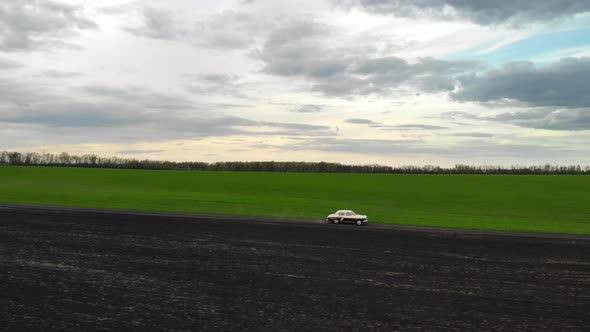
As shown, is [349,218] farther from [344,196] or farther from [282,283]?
[344,196]

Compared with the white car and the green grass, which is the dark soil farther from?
the green grass

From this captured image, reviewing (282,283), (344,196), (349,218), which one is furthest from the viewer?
(344,196)

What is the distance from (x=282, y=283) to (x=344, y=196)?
5720 cm

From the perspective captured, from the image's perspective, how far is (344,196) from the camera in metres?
70.1

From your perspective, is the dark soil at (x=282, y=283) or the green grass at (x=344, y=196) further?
the green grass at (x=344, y=196)

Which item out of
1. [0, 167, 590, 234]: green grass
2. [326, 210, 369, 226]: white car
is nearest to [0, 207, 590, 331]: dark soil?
[326, 210, 369, 226]: white car

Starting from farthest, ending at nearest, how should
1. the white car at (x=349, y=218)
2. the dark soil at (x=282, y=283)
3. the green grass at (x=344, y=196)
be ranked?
the green grass at (x=344, y=196) < the white car at (x=349, y=218) < the dark soil at (x=282, y=283)

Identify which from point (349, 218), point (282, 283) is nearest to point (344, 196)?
point (349, 218)

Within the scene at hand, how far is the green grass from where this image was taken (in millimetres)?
42750

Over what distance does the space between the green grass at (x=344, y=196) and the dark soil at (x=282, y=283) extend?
55.9ft

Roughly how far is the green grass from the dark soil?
17049 millimetres

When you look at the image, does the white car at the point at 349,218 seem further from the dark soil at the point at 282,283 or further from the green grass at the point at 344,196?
the dark soil at the point at 282,283

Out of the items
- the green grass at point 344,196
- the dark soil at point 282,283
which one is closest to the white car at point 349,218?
the green grass at point 344,196

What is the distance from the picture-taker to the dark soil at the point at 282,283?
32.8 ft
